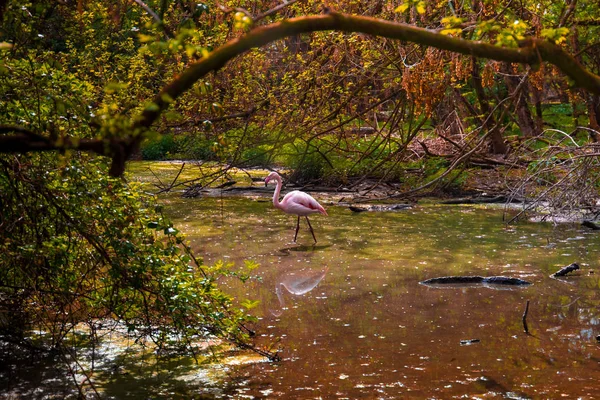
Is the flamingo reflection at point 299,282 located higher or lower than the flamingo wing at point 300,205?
lower

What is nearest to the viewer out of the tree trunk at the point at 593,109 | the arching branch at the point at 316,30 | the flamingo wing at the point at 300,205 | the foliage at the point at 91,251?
the arching branch at the point at 316,30

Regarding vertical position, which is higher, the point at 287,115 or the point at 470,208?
the point at 287,115

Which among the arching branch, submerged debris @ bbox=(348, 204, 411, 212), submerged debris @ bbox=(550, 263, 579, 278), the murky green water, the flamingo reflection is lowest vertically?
submerged debris @ bbox=(348, 204, 411, 212)

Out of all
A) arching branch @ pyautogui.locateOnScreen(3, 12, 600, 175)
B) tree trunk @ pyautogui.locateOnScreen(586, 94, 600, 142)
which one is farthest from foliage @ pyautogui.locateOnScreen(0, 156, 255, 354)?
tree trunk @ pyautogui.locateOnScreen(586, 94, 600, 142)

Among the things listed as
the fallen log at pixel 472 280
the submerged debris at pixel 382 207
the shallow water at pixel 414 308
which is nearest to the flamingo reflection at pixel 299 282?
the shallow water at pixel 414 308

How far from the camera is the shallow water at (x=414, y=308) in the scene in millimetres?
6727

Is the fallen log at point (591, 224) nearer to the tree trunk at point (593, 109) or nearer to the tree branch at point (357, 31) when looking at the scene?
the tree trunk at point (593, 109)

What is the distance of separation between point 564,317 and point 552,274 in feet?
6.56

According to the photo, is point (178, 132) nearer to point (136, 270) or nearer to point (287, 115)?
point (287, 115)

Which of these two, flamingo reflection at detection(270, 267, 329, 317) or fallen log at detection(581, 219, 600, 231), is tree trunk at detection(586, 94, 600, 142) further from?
flamingo reflection at detection(270, 267, 329, 317)

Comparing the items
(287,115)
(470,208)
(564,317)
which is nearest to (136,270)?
(564,317)

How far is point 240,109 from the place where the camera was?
16.5m

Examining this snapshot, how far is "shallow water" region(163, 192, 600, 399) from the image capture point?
6.73m

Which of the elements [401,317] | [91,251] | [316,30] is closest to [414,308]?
[401,317]
